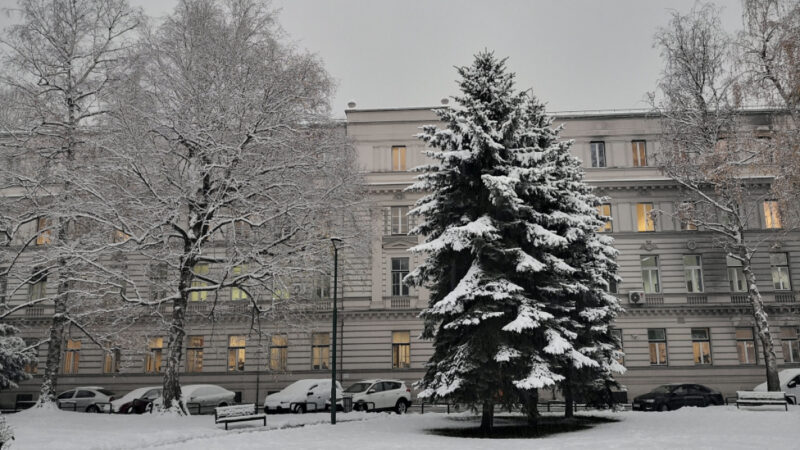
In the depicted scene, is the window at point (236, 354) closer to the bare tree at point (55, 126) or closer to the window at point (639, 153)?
the bare tree at point (55, 126)

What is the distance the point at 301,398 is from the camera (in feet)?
99.9

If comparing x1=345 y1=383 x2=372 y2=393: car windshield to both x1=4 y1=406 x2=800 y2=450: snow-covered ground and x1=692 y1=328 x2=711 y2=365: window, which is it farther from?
x1=692 y1=328 x2=711 y2=365: window

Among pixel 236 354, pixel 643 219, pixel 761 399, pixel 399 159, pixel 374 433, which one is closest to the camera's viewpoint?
pixel 374 433

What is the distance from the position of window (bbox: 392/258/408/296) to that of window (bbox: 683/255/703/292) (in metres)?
17.1

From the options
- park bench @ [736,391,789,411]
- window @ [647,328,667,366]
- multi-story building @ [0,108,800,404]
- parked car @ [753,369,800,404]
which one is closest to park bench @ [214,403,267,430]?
multi-story building @ [0,108,800,404]

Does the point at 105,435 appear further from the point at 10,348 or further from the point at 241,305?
the point at 241,305

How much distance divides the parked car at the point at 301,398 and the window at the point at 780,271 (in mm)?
27304

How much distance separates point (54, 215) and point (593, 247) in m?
19.3

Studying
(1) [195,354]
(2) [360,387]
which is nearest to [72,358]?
(1) [195,354]

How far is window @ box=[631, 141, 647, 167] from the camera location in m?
41.5

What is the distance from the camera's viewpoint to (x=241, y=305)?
3875cm

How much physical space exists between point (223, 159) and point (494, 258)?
1022 cm

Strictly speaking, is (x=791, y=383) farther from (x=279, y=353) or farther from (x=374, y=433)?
(x=279, y=353)

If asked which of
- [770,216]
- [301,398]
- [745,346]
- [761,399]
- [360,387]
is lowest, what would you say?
[301,398]
